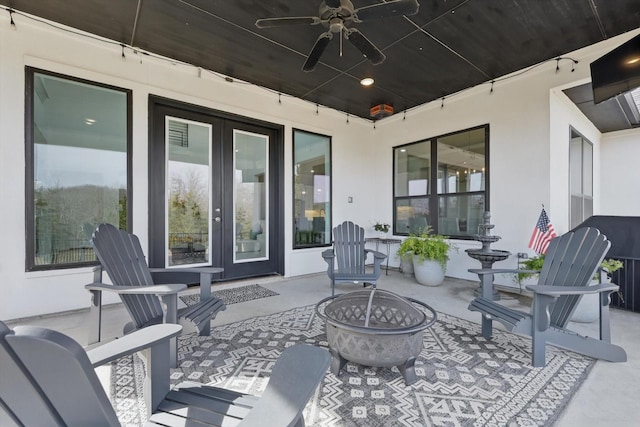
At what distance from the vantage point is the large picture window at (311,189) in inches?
204

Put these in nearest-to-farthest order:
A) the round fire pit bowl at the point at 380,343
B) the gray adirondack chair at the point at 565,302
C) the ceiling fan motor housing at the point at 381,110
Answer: the round fire pit bowl at the point at 380,343 < the gray adirondack chair at the point at 565,302 < the ceiling fan motor housing at the point at 381,110

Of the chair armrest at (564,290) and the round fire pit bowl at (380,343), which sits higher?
the chair armrest at (564,290)

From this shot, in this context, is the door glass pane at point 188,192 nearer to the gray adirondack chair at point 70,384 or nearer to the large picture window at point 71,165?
the large picture window at point 71,165

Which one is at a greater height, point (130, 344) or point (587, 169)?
point (587, 169)

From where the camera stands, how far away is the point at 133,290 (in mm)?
1821

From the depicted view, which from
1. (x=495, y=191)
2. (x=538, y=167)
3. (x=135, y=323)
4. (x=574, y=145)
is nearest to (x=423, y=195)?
(x=495, y=191)

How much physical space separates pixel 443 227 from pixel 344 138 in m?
2.55

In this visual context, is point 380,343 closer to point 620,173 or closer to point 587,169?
point 587,169

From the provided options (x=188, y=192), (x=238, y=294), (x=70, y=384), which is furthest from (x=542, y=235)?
(x=188, y=192)

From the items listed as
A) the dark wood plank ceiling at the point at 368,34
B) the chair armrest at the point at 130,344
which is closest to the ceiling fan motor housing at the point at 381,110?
the dark wood plank ceiling at the point at 368,34

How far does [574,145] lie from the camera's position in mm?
5023

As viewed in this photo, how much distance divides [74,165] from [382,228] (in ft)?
16.0

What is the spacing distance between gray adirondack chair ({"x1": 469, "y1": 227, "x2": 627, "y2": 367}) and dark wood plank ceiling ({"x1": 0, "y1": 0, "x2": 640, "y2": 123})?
2.30 metres

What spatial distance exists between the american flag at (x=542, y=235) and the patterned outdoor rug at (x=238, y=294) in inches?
137
